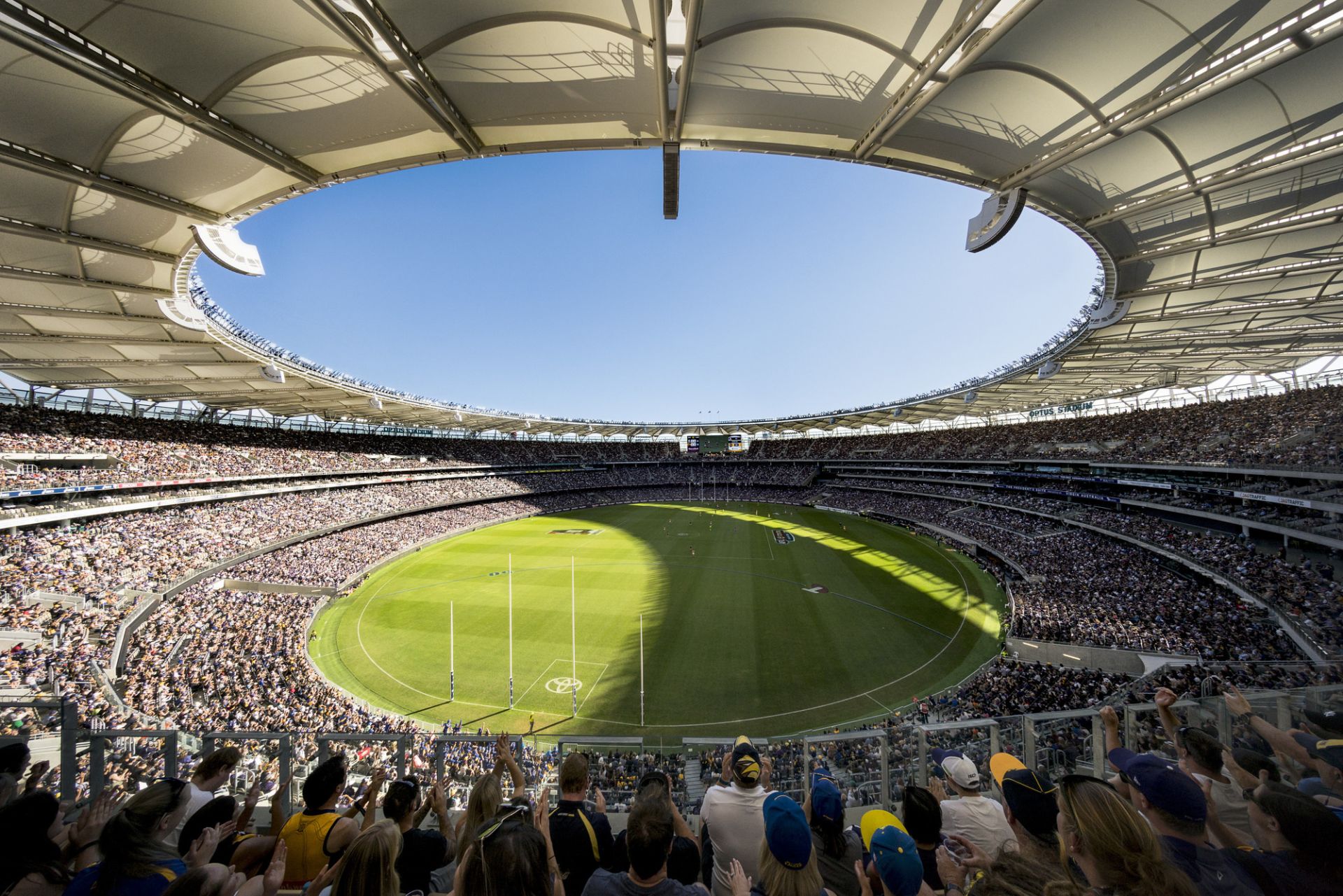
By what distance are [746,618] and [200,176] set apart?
2515 centimetres

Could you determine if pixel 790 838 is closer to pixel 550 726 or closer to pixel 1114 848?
pixel 1114 848

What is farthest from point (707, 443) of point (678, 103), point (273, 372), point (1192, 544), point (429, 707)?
point (678, 103)

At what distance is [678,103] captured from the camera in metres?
7.43

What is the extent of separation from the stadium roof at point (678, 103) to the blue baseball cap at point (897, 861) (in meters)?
8.13

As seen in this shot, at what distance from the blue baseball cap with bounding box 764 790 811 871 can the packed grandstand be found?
0.07 m

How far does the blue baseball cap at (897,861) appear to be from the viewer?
8.68 feet

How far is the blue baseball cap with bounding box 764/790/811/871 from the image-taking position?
2.59 meters

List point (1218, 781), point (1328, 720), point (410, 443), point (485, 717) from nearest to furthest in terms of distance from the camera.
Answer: point (1218, 781) → point (1328, 720) → point (485, 717) → point (410, 443)

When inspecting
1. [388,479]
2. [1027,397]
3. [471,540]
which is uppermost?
[1027,397]

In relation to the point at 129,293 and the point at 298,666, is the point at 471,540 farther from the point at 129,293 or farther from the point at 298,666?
the point at 129,293

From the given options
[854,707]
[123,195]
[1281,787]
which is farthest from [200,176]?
[854,707]

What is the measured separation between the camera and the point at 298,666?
60.5ft

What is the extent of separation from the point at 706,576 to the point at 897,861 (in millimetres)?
31116

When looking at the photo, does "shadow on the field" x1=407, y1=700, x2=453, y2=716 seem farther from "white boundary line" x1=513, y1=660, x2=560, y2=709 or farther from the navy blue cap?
the navy blue cap
